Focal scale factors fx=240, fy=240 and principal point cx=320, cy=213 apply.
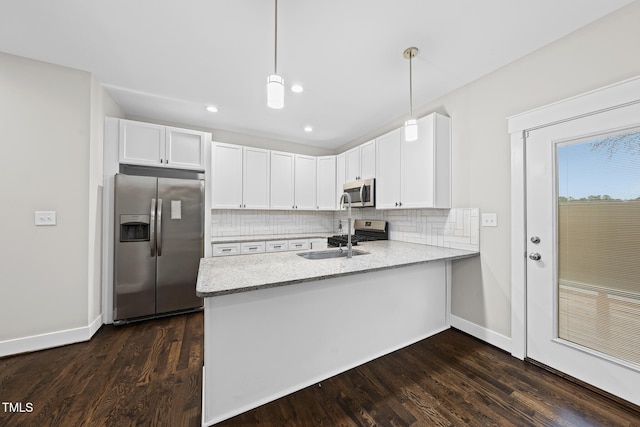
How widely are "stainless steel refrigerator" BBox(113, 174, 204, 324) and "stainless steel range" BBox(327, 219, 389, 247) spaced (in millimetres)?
1847

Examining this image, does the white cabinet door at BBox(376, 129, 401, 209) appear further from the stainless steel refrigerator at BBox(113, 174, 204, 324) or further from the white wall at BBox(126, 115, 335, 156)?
the stainless steel refrigerator at BBox(113, 174, 204, 324)

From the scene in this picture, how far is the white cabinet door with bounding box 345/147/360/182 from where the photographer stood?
12.2ft

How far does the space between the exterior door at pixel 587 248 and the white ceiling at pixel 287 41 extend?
832 millimetres

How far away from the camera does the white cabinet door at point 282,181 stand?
3.89 meters

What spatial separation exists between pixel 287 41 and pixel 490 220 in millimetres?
2370

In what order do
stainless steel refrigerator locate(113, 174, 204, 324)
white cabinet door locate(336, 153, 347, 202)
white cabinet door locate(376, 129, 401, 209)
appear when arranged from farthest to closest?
white cabinet door locate(336, 153, 347, 202) < white cabinet door locate(376, 129, 401, 209) < stainless steel refrigerator locate(113, 174, 204, 324)

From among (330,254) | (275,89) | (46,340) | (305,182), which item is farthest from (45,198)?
(305,182)

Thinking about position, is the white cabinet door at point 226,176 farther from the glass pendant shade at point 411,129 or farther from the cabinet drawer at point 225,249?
the glass pendant shade at point 411,129

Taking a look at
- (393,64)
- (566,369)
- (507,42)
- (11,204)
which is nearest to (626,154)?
(507,42)

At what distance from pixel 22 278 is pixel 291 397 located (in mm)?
2648

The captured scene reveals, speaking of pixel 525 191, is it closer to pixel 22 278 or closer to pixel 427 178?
pixel 427 178

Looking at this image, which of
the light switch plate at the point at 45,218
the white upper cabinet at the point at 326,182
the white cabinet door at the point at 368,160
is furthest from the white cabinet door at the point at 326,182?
the light switch plate at the point at 45,218

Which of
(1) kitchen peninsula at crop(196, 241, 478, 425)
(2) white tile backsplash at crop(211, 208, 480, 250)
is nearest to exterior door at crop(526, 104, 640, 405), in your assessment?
(2) white tile backsplash at crop(211, 208, 480, 250)

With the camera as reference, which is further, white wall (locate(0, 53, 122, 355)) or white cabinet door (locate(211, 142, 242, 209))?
white cabinet door (locate(211, 142, 242, 209))
